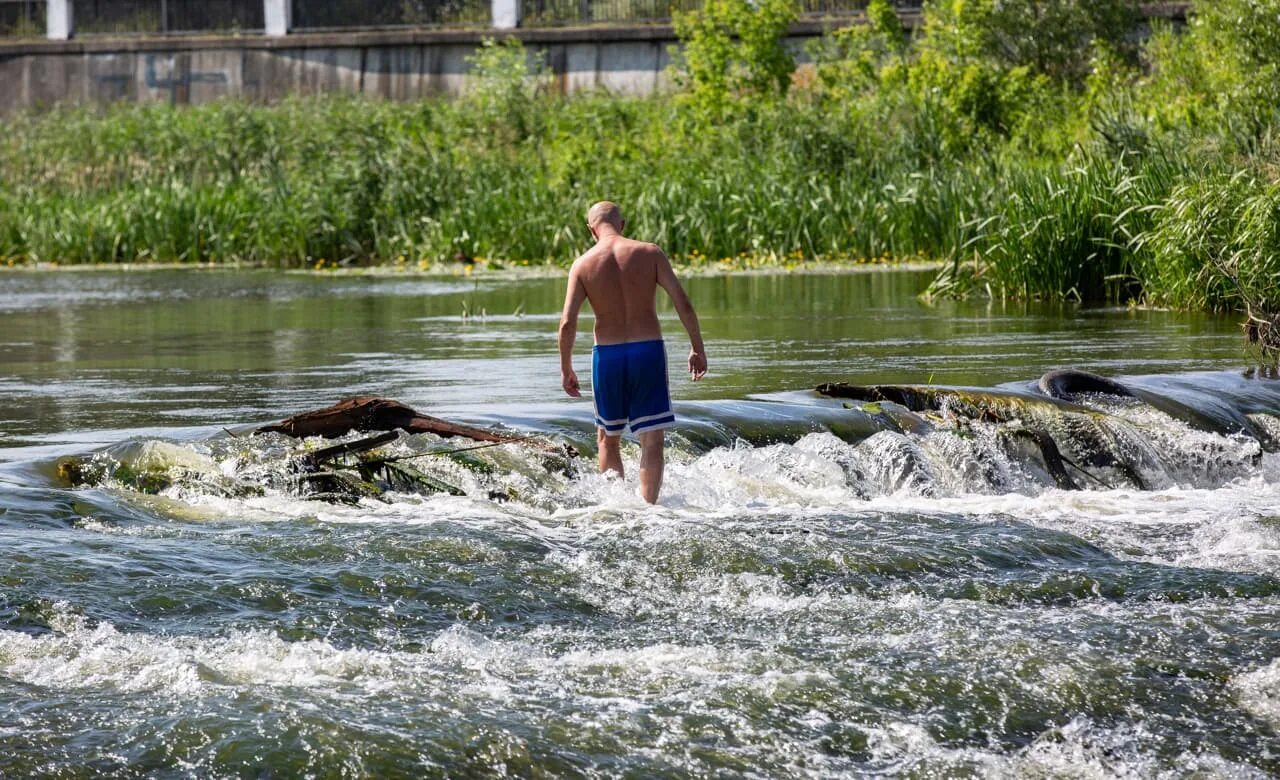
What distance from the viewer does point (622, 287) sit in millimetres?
8641

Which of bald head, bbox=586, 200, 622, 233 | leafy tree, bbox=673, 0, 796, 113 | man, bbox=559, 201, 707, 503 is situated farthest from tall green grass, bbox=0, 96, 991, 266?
man, bbox=559, 201, 707, 503

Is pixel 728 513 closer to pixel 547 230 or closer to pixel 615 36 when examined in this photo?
pixel 547 230

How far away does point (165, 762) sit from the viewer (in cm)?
504

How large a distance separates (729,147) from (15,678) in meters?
21.3

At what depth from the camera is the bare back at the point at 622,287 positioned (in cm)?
864

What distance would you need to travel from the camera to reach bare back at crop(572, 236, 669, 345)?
864 cm

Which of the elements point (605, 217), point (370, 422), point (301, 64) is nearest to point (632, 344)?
point (605, 217)

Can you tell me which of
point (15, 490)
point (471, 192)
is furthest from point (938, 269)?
point (15, 490)

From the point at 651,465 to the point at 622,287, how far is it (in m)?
0.88

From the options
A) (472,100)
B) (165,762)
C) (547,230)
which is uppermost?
(472,100)

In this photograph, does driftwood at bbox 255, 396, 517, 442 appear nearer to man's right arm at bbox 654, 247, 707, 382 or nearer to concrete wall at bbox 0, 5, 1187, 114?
man's right arm at bbox 654, 247, 707, 382

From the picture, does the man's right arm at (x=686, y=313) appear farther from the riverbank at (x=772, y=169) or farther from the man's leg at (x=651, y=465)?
the riverbank at (x=772, y=169)

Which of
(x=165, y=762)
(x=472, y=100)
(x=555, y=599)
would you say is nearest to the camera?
(x=165, y=762)

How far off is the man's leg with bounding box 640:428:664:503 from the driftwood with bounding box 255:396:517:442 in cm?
90
